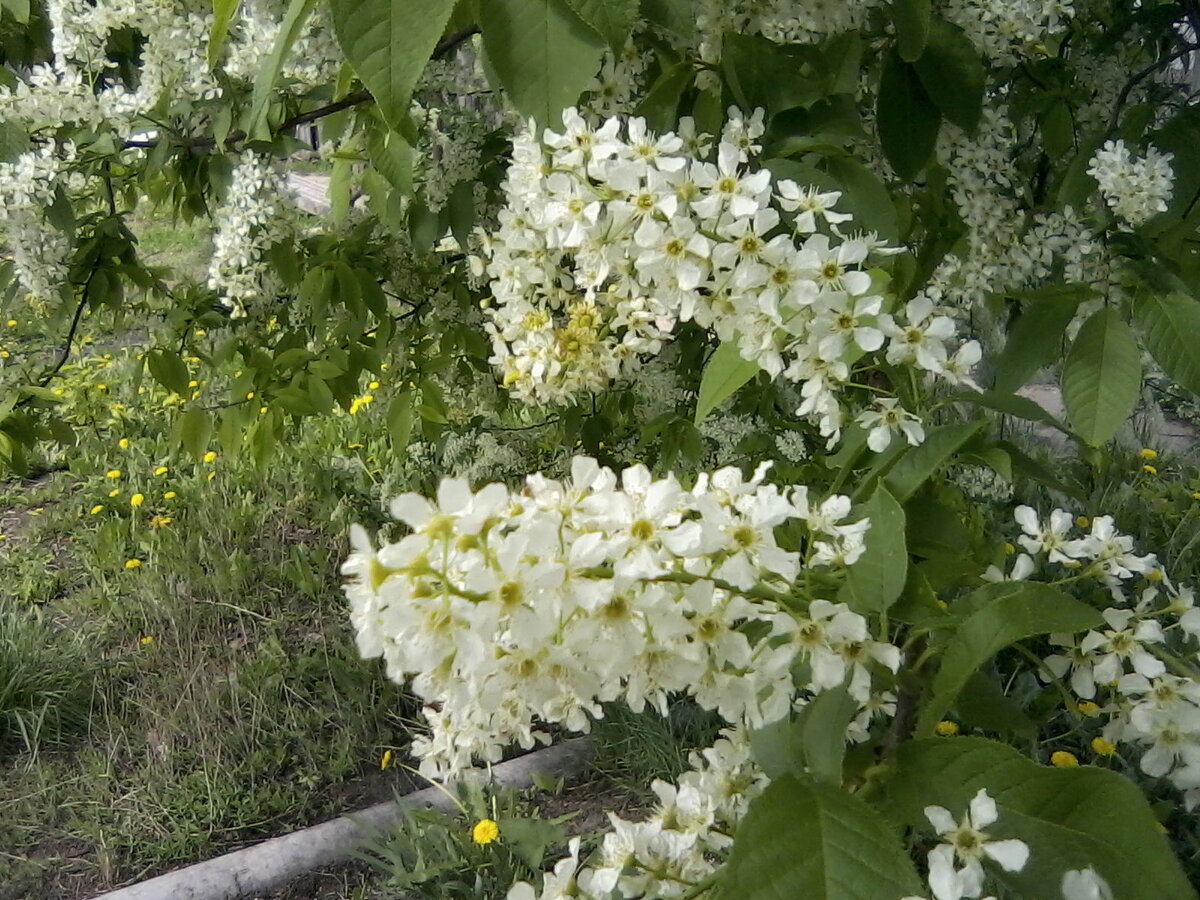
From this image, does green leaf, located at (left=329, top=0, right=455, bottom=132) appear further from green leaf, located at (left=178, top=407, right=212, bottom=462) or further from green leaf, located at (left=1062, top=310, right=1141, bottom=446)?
green leaf, located at (left=178, top=407, right=212, bottom=462)

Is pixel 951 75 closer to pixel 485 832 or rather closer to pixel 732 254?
pixel 732 254

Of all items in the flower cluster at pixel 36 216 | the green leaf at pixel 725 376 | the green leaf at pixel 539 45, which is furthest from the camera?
the flower cluster at pixel 36 216

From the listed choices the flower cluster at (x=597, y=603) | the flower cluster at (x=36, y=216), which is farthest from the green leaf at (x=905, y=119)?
the flower cluster at (x=36, y=216)

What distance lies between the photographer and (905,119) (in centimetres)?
120

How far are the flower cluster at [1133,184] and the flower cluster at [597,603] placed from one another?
787mm

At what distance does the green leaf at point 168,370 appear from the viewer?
196cm

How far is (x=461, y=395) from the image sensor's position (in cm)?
250

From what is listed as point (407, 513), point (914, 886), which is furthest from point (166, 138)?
point (914, 886)

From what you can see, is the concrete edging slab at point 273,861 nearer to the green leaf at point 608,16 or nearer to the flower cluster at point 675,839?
the flower cluster at point 675,839

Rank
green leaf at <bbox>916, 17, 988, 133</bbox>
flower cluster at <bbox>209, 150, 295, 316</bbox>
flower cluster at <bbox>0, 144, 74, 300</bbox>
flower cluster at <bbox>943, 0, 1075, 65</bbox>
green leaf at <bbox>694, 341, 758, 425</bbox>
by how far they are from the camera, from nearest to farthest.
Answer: green leaf at <bbox>694, 341, 758, 425</bbox>, green leaf at <bbox>916, 17, 988, 133</bbox>, flower cluster at <bbox>943, 0, 1075, 65</bbox>, flower cluster at <bbox>0, 144, 74, 300</bbox>, flower cluster at <bbox>209, 150, 295, 316</bbox>

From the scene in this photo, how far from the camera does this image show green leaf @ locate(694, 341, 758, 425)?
94 centimetres

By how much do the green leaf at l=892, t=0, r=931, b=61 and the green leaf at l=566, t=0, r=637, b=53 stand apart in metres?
0.45

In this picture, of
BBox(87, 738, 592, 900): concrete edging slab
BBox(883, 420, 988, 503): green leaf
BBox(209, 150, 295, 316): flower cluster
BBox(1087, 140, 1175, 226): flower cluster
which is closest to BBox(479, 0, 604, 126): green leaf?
BBox(883, 420, 988, 503): green leaf

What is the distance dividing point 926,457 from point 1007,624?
0.21 meters
